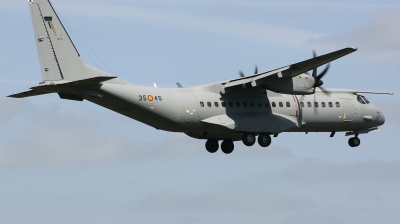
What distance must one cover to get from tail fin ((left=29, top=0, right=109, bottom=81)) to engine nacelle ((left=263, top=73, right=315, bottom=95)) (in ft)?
33.4

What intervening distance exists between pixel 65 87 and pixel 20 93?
140 inches

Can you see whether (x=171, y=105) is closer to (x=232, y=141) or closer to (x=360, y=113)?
(x=232, y=141)

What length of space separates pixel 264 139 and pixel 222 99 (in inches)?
129

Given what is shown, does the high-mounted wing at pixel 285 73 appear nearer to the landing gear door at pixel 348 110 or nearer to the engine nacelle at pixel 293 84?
the engine nacelle at pixel 293 84

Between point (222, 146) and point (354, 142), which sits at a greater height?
point (222, 146)

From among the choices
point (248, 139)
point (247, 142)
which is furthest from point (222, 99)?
point (247, 142)

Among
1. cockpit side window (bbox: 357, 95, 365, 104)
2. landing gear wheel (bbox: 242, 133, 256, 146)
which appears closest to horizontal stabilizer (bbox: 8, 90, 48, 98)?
landing gear wheel (bbox: 242, 133, 256, 146)

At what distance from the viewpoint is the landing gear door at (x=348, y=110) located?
46.6 meters

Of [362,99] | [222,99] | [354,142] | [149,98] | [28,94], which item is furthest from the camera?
[354,142]

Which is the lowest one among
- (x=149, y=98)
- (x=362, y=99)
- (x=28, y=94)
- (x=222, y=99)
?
(x=362, y=99)

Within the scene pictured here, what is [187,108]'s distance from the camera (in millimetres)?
41562

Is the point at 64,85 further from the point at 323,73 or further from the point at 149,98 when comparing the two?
the point at 323,73

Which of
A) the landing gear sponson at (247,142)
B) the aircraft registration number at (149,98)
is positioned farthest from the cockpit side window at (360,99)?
the aircraft registration number at (149,98)

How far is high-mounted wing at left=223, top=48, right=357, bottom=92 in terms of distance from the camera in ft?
131
